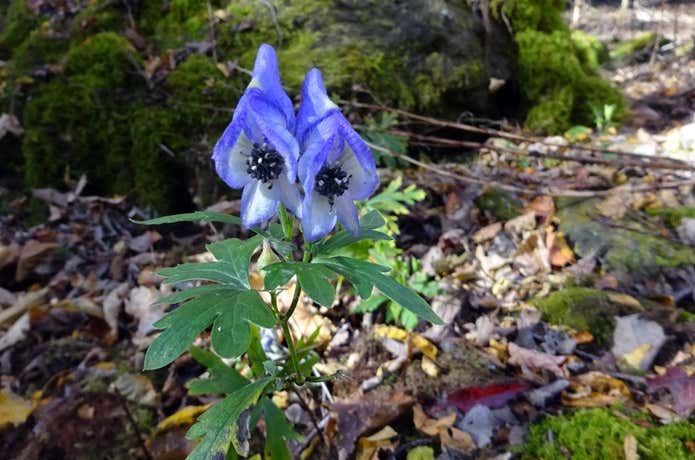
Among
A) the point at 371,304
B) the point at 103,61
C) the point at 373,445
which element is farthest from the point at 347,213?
the point at 103,61

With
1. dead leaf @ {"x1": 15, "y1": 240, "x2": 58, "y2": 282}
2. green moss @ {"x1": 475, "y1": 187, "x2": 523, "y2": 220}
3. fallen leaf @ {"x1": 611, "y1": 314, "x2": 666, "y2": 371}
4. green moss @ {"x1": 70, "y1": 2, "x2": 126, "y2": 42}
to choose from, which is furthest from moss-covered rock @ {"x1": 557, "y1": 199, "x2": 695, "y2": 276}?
green moss @ {"x1": 70, "y1": 2, "x2": 126, "y2": 42}

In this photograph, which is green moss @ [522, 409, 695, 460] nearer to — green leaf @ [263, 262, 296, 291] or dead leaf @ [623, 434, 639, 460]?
dead leaf @ [623, 434, 639, 460]

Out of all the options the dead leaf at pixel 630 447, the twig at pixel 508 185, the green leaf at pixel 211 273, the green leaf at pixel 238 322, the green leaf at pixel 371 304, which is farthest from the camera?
the twig at pixel 508 185

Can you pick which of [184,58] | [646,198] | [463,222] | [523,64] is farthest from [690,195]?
[184,58]

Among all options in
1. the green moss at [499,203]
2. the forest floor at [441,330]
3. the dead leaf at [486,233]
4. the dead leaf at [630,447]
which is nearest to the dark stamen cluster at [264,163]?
the forest floor at [441,330]

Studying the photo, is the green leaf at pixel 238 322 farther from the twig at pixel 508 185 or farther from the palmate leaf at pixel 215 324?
the twig at pixel 508 185

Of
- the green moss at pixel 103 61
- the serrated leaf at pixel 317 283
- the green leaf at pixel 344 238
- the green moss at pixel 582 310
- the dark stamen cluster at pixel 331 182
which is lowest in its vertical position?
the green moss at pixel 582 310
